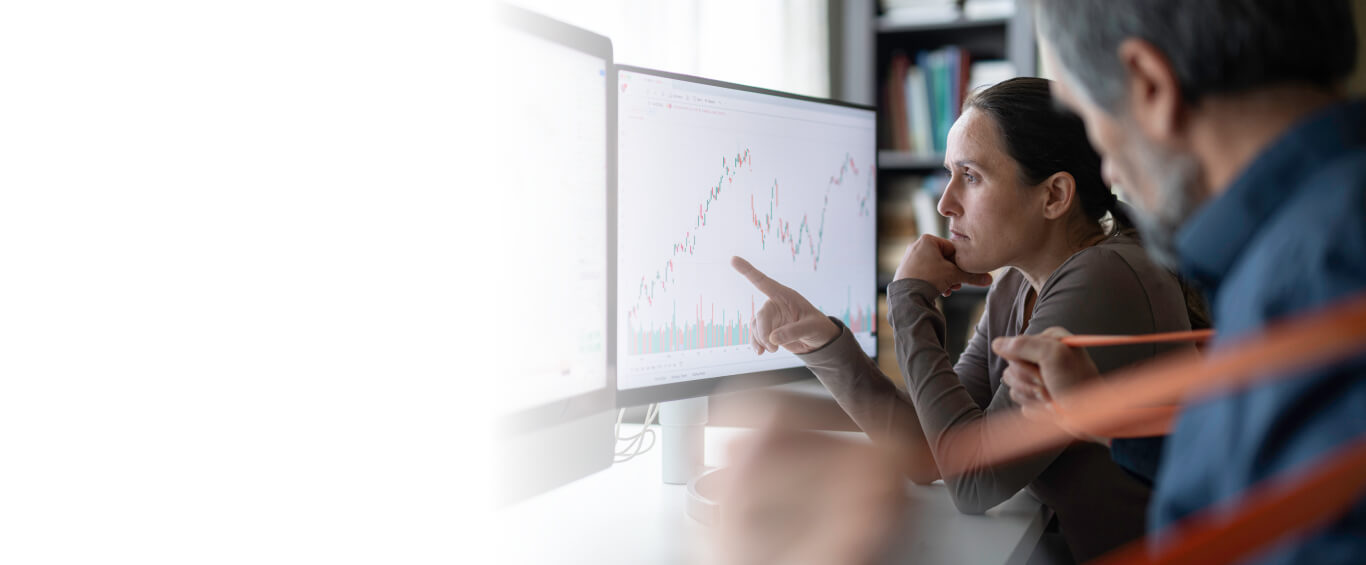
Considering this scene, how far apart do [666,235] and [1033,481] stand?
503 millimetres

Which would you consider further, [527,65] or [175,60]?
[527,65]

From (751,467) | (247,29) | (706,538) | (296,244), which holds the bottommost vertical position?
(706,538)

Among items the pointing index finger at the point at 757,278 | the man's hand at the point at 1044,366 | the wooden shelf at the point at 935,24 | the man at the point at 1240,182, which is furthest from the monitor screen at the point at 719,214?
the wooden shelf at the point at 935,24

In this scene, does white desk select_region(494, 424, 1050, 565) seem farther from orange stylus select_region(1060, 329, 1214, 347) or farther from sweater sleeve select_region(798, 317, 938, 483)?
orange stylus select_region(1060, 329, 1214, 347)

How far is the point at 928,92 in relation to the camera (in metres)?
2.69

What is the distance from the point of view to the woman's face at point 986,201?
4.01ft

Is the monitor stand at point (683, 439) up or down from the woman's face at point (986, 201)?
down

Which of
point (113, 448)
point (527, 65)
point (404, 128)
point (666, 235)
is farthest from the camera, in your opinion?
point (666, 235)

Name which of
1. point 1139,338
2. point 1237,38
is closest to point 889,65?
point 1139,338

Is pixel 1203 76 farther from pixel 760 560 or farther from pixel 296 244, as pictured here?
pixel 296 244

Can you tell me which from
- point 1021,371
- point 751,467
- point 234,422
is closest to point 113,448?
point 234,422

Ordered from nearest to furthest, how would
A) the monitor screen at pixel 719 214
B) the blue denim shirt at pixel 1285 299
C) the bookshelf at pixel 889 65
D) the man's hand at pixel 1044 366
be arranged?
1. the blue denim shirt at pixel 1285 299
2. the man's hand at pixel 1044 366
3. the monitor screen at pixel 719 214
4. the bookshelf at pixel 889 65

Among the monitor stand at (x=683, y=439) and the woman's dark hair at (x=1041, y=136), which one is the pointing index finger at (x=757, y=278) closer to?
the monitor stand at (x=683, y=439)

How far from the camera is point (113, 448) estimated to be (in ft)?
1.57
